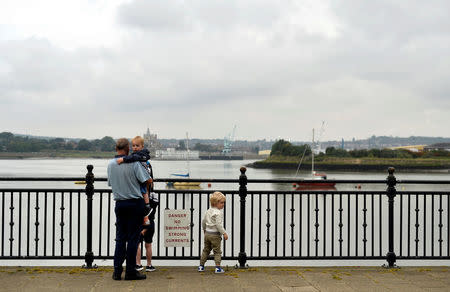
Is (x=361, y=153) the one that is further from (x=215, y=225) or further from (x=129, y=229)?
(x=129, y=229)

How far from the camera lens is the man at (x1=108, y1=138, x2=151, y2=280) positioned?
600 cm

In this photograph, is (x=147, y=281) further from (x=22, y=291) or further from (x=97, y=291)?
(x=22, y=291)

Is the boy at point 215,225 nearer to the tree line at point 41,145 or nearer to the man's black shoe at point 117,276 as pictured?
the man's black shoe at point 117,276

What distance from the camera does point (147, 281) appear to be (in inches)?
245

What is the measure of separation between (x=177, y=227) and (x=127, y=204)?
59.2 inches

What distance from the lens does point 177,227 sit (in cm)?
738

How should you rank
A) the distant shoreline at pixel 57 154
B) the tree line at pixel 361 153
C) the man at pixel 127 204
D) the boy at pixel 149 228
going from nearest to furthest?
the man at pixel 127 204, the boy at pixel 149 228, the distant shoreline at pixel 57 154, the tree line at pixel 361 153

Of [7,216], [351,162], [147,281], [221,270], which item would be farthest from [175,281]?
[351,162]

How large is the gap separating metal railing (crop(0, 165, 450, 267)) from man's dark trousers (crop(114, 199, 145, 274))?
0.28m

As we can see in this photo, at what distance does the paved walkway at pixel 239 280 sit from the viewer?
19.3 feet

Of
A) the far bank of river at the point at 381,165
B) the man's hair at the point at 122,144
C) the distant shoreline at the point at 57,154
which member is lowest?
the far bank of river at the point at 381,165

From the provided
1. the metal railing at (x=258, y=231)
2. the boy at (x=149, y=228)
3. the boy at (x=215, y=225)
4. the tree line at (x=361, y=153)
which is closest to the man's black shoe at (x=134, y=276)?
the boy at (x=149, y=228)

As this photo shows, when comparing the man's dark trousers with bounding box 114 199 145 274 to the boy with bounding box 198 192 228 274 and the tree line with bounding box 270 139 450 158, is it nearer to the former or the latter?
the boy with bounding box 198 192 228 274

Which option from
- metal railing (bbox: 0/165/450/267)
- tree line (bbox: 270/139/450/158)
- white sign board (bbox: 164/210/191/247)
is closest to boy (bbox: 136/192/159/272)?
metal railing (bbox: 0/165/450/267)
